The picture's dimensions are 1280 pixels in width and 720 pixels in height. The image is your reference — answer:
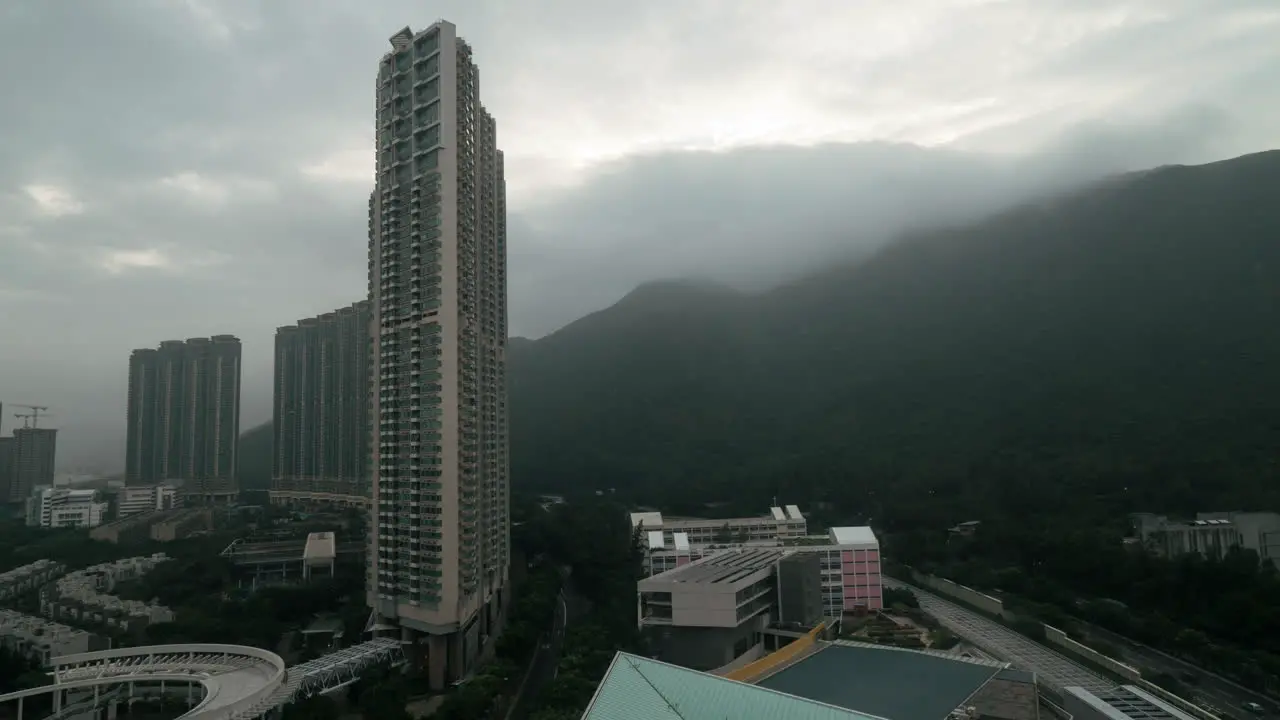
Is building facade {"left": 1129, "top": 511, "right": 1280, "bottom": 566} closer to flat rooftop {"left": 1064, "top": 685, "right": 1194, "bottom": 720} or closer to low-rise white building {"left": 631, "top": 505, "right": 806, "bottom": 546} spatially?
low-rise white building {"left": 631, "top": 505, "right": 806, "bottom": 546}

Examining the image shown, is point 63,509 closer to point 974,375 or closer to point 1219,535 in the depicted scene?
point 1219,535

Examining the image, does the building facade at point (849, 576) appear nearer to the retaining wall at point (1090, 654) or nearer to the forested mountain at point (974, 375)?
the retaining wall at point (1090, 654)

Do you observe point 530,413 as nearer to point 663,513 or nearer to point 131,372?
point 663,513

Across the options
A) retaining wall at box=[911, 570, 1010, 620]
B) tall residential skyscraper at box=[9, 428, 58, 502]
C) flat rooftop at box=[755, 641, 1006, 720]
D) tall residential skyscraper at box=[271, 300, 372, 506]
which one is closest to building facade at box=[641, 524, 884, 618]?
retaining wall at box=[911, 570, 1010, 620]

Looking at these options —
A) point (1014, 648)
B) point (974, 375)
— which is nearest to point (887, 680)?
point (1014, 648)

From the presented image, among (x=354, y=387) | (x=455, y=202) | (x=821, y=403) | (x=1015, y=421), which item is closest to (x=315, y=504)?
(x=354, y=387)

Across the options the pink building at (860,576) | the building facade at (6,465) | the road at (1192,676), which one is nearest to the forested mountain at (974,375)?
the road at (1192,676)
